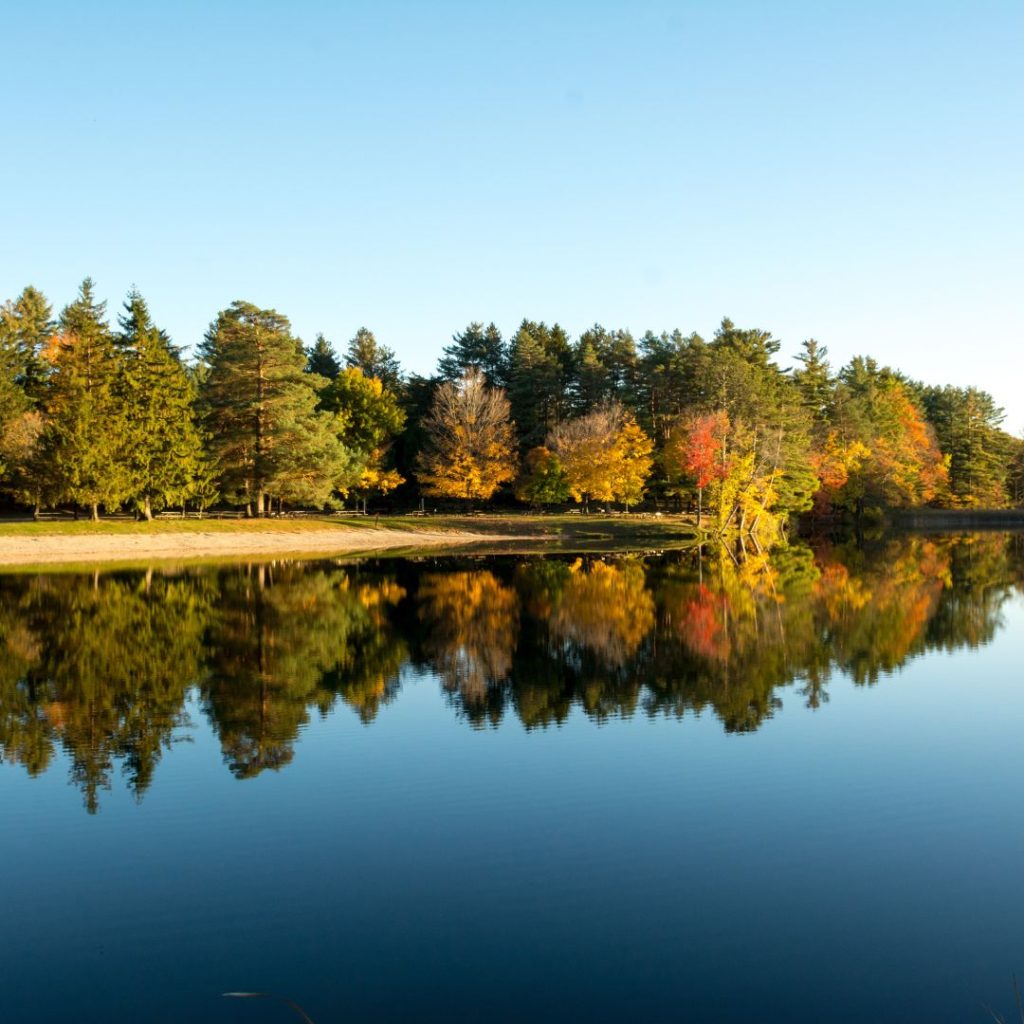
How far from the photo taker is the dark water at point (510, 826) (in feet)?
24.6

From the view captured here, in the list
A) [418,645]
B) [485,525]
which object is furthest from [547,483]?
[418,645]

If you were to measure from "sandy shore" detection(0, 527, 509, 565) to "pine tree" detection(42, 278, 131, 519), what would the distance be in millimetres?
3197

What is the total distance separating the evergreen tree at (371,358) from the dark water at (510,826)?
7880 cm

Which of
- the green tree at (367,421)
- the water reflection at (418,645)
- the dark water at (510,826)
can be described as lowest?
the dark water at (510,826)

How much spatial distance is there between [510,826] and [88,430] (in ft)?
163

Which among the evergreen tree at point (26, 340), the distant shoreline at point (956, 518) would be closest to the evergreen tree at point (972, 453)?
the distant shoreline at point (956, 518)

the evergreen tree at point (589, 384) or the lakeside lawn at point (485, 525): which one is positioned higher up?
the evergreen tree at point (589, 384)

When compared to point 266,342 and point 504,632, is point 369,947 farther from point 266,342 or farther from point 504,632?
point 266,342

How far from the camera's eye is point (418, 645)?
23.5 metres

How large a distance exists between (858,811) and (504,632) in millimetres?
14466

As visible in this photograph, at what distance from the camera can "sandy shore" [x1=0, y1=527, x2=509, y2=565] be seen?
163 ft

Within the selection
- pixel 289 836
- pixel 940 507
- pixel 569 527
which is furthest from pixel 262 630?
pixel 940 507

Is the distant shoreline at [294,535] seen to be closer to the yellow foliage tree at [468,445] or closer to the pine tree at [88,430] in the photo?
the pine tree at [88,430]

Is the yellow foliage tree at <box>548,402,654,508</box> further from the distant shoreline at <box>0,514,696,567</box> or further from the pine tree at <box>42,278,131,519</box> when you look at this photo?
the pine tree at <box>42,278,131,519</box>
